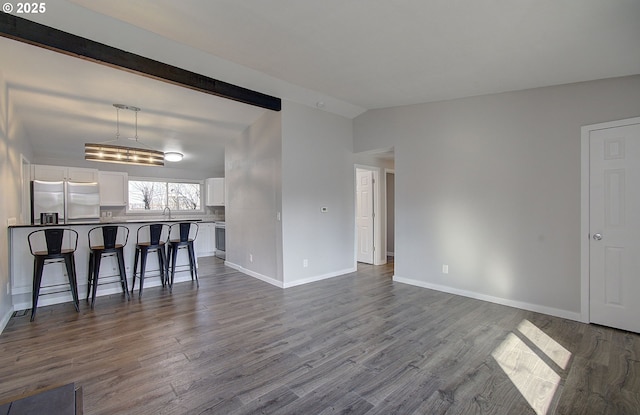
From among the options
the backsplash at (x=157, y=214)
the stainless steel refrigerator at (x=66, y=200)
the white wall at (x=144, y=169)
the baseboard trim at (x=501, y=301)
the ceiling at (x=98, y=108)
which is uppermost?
the ceiling at (x=98, y=108)

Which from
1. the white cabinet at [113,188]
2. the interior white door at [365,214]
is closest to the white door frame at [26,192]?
the white cabinet at [113,188]

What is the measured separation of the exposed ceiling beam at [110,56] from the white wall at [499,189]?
277 cm

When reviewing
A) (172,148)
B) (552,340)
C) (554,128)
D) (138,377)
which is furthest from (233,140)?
(552,340)

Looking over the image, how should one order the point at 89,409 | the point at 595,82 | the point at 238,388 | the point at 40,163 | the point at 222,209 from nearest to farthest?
the point at 89,409 < the point at 238,388 < the point at 595,82 < the point at 40,163 < the point at 222,209

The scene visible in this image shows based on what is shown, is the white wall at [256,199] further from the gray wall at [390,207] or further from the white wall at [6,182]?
the gray wall at [390,207]

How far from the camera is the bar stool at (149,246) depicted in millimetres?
4593

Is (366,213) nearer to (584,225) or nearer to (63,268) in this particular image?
(584,225)

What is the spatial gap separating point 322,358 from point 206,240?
627cm

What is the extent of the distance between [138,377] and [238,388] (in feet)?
2.79

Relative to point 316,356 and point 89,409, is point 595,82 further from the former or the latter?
point 89,409

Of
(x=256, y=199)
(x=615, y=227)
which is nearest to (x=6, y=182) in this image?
(x=256, y=199)

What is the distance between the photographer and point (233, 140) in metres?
6.36

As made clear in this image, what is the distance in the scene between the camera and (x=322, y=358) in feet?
8.59

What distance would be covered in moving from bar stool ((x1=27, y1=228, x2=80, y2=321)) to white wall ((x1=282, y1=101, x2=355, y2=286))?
9.32ft
